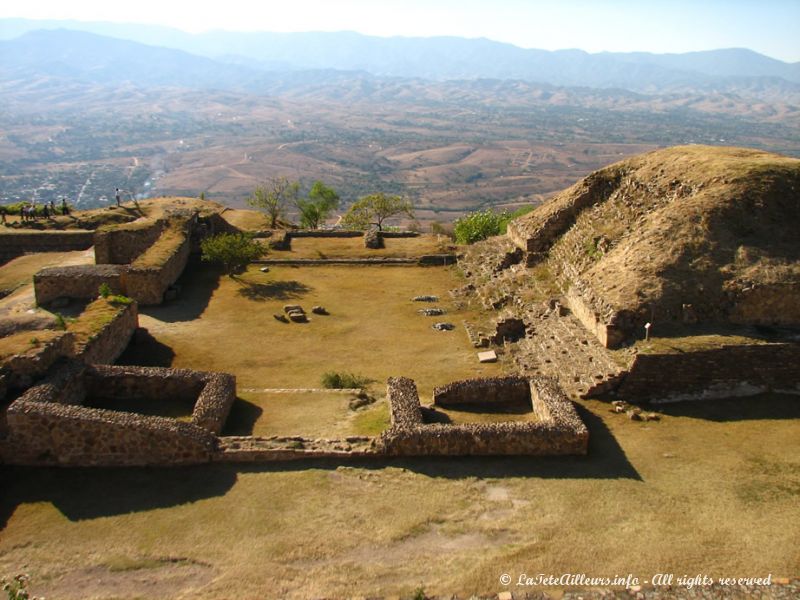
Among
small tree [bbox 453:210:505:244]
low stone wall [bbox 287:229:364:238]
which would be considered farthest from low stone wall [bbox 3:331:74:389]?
small tree [bbox 453:210:505:244]

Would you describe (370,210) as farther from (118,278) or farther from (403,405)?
(403,405)

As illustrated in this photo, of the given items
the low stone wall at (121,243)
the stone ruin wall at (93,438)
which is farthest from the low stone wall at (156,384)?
the low stone wall at (121,243)

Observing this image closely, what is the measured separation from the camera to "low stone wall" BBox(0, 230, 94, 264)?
3806cm

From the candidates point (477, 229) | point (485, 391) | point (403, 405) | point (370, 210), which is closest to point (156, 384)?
point (403, 405)

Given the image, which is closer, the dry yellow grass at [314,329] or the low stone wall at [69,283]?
the dry yellow grass at [314,329]

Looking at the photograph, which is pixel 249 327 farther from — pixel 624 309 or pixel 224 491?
pixel 624 309

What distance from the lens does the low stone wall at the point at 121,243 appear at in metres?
32.5

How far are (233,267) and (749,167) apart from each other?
24.2 m

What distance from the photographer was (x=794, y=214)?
22766 mm

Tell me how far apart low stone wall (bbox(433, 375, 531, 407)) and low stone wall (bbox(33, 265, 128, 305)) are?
16178mm

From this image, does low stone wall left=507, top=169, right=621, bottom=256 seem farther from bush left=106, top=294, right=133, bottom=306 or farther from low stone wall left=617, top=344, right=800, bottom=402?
bush left=106, top=294, right=133, bottom=306

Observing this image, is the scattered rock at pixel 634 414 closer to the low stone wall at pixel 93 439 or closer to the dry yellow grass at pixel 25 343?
the low stone wall at pixel 93 439

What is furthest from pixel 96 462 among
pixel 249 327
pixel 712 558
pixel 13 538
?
pixel 712 558

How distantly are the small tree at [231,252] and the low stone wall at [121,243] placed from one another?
9.98ft
